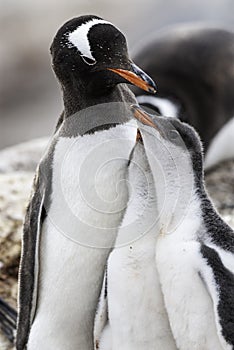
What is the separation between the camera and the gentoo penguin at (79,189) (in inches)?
97.7

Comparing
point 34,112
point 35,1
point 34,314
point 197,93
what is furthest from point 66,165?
point 35,1

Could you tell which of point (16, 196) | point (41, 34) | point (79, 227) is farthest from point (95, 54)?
point (41, 34)

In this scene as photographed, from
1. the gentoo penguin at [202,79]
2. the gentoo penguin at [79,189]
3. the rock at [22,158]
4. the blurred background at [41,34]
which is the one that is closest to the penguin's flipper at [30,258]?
the gentoo penguin at [79,189]

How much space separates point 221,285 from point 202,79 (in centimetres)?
283

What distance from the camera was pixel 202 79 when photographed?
4.93 m

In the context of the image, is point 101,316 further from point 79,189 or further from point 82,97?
point 82,97

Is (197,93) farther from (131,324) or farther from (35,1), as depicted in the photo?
(35,1)

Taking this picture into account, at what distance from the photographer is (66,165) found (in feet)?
8.43

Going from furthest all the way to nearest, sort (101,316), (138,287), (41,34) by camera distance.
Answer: (41,34) < (101,316) < (138,287)

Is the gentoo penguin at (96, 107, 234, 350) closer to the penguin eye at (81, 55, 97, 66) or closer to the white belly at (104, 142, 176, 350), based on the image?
the white belly at (104, 142, 176, 350)

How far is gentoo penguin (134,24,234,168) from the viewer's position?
4.86 metres

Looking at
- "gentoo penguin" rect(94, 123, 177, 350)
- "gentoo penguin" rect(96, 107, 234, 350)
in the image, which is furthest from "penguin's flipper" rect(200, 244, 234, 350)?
"gentoo penguin" rect(94, 123, 177, 350)

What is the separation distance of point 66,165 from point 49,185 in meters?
0.09

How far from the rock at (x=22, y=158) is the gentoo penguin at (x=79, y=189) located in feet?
6.59
